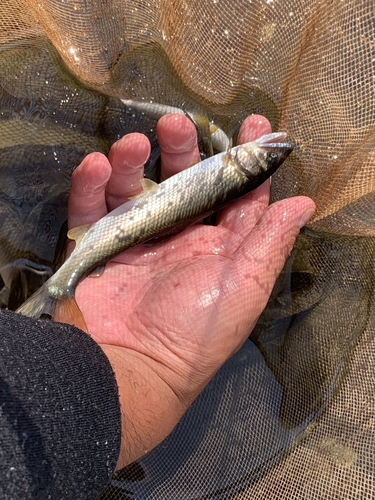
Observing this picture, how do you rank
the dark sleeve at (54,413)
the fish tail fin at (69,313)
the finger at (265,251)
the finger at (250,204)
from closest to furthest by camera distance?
1. the dark sleeve at (54,413)
2. the fish tail fin at (69,313)
3. the finger at (265,251)
4. the finger at (250,204)

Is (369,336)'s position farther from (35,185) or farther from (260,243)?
(35,185)

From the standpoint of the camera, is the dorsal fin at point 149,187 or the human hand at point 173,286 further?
the dorsal fin at point 149,187

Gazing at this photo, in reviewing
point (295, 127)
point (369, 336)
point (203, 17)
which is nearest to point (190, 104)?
point (203, 17)

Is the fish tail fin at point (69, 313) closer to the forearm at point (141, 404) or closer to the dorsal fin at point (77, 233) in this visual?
the forearm at point (141, 404)

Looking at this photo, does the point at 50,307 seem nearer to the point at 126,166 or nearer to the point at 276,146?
the point at 126,166

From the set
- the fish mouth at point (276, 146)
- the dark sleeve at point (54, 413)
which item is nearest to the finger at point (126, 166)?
the fish mouth at point (276, 146)

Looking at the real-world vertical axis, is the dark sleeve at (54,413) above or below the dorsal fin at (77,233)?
below

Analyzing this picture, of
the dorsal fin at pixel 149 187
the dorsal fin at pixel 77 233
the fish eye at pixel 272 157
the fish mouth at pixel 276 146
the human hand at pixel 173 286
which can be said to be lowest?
the human hand at pixel 173 286
